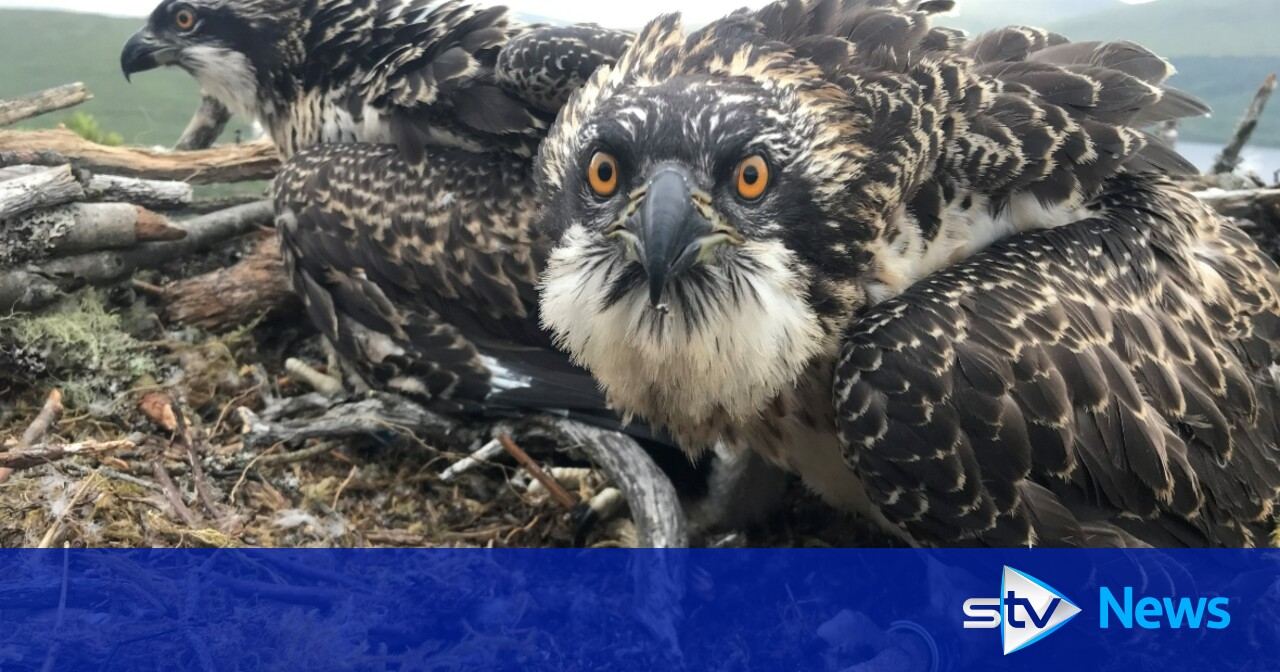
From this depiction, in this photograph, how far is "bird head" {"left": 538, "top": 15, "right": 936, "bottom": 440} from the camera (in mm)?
1983

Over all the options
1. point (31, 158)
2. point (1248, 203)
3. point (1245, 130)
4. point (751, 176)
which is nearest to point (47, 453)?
point (31, 158)

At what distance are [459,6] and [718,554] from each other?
2362mm

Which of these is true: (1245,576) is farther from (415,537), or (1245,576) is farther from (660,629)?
(415,537)

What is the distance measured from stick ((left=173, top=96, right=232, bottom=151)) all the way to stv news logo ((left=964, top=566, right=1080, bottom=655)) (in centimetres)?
430

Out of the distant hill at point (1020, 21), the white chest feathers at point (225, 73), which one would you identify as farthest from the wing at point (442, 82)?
the white chest feathers at point (225, 73)

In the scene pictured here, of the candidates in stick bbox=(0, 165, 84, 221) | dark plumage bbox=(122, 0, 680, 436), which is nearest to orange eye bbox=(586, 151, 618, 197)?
dark plumage bbox=(122, 0, 680, 436)

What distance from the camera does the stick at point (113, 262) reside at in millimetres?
3553

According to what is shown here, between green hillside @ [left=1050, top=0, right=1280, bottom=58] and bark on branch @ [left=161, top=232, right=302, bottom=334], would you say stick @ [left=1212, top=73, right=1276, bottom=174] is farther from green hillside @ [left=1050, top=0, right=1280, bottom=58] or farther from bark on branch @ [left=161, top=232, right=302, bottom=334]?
bark on branch @ [left=161, top=232, right=302, bottom=334]

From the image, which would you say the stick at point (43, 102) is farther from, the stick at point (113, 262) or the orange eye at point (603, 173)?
the orange eye at point (603, 173)

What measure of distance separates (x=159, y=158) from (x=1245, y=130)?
5.11m

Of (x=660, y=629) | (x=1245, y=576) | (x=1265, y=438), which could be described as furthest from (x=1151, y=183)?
(x=660, y=629)

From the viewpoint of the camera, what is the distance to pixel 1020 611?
7.68ft

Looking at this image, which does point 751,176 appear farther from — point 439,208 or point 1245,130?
point 1245,130

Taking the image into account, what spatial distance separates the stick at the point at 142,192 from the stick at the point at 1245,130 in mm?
4849
